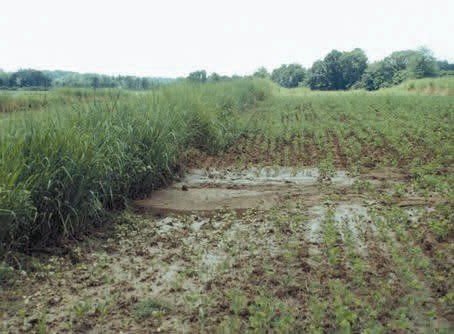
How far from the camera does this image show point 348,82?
61.1 metres

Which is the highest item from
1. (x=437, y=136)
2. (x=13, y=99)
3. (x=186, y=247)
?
(x=13, y=99)

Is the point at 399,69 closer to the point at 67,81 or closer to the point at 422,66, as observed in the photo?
the point at 422,66

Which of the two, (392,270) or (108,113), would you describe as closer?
(392,270)

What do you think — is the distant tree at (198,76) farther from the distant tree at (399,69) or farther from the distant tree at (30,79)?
the distant tree at (399,69)

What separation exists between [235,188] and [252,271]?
3079 millimetres

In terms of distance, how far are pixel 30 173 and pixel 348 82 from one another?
198 feet

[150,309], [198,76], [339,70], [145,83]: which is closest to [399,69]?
[339,70]

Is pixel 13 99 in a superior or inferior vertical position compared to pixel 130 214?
superior

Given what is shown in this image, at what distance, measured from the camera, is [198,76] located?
13.5 meters

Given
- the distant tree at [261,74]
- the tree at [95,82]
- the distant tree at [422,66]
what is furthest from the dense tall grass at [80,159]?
the distant tree at [422,66]

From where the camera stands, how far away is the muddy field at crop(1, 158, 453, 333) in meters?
3.36

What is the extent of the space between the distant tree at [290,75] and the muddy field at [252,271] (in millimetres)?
68918

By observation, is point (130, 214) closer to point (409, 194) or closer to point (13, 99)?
point (13, 99)

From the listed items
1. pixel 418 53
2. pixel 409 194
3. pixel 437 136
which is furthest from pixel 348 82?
pixel 409 194
